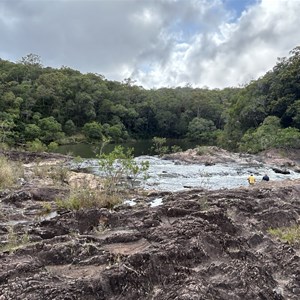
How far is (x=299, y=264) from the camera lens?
309 inches

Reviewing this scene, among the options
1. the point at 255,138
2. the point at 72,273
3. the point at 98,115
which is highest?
the point at 98,115

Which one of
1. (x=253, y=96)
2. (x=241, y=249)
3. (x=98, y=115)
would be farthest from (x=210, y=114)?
(x=241, y=249)

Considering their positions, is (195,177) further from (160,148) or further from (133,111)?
(133,111)

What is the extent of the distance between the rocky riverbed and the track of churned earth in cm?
2

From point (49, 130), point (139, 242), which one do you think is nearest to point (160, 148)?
point (49, 130)

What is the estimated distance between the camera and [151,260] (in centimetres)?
699

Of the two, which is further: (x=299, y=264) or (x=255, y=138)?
(x=255, y=138)

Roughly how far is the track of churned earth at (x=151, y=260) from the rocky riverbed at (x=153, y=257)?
0.02 m

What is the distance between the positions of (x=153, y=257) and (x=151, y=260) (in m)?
0.09

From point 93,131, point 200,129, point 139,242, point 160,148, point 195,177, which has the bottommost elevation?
point 139,242

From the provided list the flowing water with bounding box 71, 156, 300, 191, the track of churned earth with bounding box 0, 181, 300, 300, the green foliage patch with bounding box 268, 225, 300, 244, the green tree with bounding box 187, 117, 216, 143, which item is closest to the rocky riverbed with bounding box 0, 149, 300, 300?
the track of churned earth with bounding box 0, 181, 300, 300

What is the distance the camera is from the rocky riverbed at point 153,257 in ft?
20.3

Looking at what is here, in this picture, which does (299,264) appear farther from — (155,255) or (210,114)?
(210,114)

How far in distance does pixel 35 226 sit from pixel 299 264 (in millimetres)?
6725
